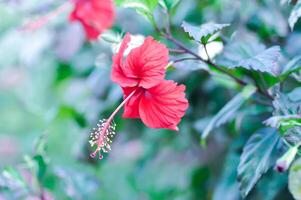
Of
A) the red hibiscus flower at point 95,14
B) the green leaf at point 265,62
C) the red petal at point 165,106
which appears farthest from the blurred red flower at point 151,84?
the red hibiscus flower at point 95,14

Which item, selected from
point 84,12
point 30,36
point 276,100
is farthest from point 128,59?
point 30,36

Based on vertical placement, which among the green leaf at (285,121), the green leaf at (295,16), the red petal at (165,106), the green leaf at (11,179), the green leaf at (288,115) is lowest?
the green leaf at (11,179)

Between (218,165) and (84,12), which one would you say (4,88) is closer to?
(218,165)

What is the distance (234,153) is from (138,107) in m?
0.38

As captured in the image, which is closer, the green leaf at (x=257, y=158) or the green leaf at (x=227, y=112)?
the green leaf at (x=257, y=158)

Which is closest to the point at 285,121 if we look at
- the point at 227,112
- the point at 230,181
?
the point at 227,112

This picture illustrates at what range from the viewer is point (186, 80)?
145cm

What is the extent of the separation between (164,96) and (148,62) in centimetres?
6

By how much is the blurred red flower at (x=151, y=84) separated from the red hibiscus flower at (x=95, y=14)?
0.31m

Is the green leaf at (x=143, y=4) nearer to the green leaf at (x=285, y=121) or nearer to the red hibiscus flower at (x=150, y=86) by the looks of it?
the red hibiscus flower at (x=150, y=86)

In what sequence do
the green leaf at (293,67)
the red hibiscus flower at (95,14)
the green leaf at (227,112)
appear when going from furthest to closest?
the red hibiscus flower at (95,14), the green leaf at (227,112), the green leaf at (293,67)

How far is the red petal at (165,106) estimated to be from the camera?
819 millimetres

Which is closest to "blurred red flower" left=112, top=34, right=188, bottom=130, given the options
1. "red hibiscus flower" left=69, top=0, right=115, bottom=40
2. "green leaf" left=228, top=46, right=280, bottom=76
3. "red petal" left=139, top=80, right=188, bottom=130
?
"red petal" left=139, top=80, right=188, bottom=130

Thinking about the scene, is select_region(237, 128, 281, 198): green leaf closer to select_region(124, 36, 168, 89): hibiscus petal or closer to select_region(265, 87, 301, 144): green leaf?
select_region(265, 87, 301, 144): green leaf
